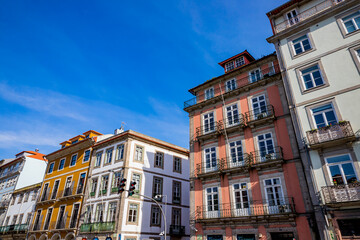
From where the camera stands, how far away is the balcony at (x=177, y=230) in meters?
Result: 29.9

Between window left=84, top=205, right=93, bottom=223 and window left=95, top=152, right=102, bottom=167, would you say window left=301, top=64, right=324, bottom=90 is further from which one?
window left=84, top=205, right=93, bottom=223

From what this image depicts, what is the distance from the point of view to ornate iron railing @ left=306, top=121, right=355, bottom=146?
53.2 feet

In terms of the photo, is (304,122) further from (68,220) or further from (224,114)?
(68,220)

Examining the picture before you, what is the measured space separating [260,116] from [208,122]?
5705mm

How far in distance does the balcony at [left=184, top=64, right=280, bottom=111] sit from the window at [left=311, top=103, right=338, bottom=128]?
5.61 metres

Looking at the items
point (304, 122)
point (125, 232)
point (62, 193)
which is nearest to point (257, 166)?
point (304, 122)

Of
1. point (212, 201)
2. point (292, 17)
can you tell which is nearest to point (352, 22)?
point (292, 17)

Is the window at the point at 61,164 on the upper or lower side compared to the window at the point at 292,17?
lower

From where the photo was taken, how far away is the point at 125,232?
86.5 ft

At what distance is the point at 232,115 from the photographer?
2417cm

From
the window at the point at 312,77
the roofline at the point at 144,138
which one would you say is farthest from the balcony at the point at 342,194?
the roofline at the point at 144,138

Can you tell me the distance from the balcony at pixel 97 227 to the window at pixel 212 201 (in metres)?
11.2

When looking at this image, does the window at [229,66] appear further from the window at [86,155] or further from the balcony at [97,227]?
the window at [86,155]

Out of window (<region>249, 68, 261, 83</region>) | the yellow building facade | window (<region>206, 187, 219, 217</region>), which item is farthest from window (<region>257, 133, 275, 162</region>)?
the yellow building facade
